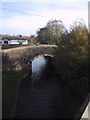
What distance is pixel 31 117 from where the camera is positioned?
14.4 m

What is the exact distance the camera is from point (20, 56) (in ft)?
102

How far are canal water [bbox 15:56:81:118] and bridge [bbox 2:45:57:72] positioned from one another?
200 cm

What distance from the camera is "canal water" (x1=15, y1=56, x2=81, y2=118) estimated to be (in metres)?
15.1

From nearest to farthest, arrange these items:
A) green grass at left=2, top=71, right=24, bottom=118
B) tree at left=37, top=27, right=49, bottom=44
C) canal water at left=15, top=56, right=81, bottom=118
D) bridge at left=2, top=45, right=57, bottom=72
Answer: green grass at left=2, top=71, right=24, bottom=118 → canal water at left=15, top=56, right=81, bottom=118 → bridge at left=2, top=45, right=57, bottom=72 → tree at left=37, top=27, right=49, bottom=44

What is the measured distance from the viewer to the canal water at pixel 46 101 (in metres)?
15.1

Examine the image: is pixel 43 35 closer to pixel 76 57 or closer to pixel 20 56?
pixel 20 56

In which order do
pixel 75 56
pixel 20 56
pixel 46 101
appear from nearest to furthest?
pixel 46 101, pixel 75 56, pixel 20 56

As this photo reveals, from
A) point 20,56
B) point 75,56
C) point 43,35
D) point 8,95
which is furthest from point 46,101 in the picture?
point 43,35

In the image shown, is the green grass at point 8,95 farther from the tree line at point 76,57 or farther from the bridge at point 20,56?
the tree line at point 76,57

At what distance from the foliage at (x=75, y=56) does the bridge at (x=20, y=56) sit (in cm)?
479

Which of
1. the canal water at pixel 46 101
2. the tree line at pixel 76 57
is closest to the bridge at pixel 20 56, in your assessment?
the canal water at pixel 46 101

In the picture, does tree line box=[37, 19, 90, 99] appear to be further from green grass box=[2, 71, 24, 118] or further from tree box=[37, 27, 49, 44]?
tree box=[37, 27, 49, 44]

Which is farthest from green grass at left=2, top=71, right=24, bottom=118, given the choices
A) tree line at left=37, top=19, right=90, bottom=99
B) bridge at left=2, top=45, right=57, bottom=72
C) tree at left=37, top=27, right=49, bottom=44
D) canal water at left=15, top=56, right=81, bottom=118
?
tree at left=37, top=27, right=49, bottom=44

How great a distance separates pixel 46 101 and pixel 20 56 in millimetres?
14055
